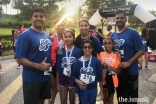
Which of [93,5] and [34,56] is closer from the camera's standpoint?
[34,56]

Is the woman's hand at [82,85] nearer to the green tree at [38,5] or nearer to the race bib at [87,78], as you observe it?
the race bib at [87,78]

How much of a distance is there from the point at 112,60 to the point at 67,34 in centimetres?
95

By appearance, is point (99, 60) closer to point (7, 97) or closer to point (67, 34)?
point (67, 34)

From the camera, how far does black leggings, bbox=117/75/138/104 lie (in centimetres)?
329

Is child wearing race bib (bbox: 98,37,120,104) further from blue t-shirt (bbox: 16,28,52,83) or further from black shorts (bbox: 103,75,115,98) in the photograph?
blue t-shirt (bbox: 16,28,52,83)

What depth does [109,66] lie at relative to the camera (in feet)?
10.6

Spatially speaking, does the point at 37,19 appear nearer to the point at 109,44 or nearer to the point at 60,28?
the point at 60,28

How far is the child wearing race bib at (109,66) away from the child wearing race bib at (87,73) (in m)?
0.23

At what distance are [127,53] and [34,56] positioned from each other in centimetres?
162

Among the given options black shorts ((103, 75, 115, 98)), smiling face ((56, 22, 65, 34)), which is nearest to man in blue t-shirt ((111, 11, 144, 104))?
black shorts ((103, 75, 115, 98))

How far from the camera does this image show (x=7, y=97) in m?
4.98

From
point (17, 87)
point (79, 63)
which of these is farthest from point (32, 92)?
point (17, 87)

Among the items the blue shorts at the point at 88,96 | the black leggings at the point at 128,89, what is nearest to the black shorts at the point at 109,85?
the black leggings at the point at 128,89

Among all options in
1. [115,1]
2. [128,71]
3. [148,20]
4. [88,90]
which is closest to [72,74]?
[88,90]
